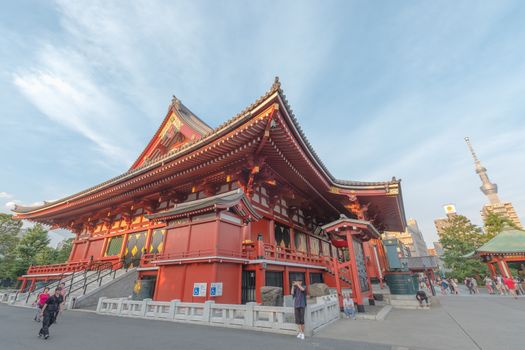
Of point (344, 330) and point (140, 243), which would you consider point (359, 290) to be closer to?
point (344, 330)

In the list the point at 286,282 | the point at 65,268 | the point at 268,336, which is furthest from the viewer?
the point at 65,268

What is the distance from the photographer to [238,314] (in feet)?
22.3

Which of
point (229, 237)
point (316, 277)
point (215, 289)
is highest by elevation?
point (229, 237)

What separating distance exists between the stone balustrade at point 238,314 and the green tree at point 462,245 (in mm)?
33492

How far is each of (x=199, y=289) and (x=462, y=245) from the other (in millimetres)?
39346

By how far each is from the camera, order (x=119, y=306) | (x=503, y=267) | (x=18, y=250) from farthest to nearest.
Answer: (x=18, y=250), (x=503, y=267), (x=119, y=306)

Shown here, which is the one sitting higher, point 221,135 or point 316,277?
point 221,135

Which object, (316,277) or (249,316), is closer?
(249,316)

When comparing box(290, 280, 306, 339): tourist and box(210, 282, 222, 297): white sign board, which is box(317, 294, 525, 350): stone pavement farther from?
box(210, 282, 222, 297): white sign board

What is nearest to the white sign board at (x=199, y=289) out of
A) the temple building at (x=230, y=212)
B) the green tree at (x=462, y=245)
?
the temple building at (x=230, y=212)

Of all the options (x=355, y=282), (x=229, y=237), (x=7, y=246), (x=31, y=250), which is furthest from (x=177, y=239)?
(x=7, y=246)

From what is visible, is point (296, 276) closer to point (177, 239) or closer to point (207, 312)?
point (207, 312)

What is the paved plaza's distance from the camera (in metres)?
4.79

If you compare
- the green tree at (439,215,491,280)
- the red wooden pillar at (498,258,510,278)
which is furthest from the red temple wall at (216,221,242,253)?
the green tree at (439,215,491,280)
